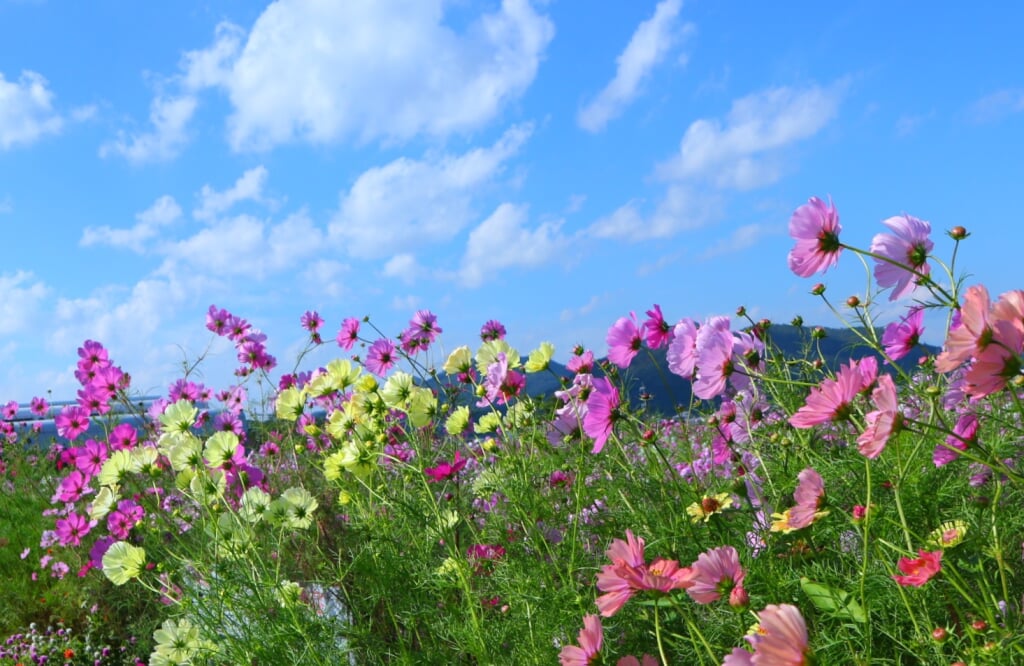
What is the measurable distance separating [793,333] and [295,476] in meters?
2.41

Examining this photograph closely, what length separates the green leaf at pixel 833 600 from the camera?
1.38 m

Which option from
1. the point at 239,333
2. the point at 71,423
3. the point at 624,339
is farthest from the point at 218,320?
the point at 624,339

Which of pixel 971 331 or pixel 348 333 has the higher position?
pixel 348 333

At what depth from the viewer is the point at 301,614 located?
211cm

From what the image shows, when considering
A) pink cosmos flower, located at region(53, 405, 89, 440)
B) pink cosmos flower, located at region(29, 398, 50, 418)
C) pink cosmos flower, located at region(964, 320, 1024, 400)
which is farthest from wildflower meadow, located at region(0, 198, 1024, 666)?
pink cosmos flower, located at region(29, 398, 50, 418)

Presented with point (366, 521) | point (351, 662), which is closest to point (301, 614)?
point (351, 662)

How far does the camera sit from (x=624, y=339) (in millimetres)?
1937

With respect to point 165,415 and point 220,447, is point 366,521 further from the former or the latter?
point 165,415

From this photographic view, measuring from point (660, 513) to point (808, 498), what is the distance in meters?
0.85

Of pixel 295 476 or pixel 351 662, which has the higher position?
pixel 295 476

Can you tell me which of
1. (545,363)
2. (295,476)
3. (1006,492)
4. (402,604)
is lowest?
(1006,492)

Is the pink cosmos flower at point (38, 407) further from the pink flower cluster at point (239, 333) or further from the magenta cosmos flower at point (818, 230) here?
the magenta cosmos flower at point (818, 230)

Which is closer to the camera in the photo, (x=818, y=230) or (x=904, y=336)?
(x=818, y=230)

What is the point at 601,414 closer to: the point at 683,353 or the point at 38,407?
the point at 683,353
